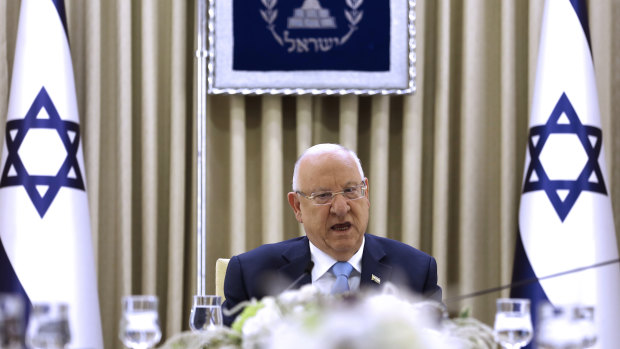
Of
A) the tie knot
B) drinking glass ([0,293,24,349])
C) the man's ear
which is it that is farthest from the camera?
the man's ear

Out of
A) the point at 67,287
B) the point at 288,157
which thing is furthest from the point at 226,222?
the point at 67,287

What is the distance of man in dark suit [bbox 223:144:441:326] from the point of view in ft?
9.27

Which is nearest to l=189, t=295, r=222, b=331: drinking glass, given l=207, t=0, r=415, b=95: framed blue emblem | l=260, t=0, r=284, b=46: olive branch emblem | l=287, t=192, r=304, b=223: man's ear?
l=287, t=192, r=304, b=223: man's ear

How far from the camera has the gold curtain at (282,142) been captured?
4.19m

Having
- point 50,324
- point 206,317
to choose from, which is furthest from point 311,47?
point 50,324

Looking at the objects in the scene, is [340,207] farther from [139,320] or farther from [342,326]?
[342,326]

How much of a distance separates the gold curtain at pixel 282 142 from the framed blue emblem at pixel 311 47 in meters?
Result: 0.13

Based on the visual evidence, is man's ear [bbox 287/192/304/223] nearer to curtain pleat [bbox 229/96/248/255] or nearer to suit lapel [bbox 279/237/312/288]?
suit lapel [bbox 279/237/312/288]

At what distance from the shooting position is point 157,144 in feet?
14.1

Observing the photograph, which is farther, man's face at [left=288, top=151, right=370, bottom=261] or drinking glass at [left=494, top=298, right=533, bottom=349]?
man's face at [left=288, top=151, right=370, bottom=261]

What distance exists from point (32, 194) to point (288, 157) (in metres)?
1.30

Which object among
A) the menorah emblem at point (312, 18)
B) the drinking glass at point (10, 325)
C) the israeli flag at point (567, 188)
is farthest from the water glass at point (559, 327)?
the menorah emblem at point (312, 18)

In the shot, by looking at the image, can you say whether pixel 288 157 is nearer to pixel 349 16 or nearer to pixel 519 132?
pixel 349 16

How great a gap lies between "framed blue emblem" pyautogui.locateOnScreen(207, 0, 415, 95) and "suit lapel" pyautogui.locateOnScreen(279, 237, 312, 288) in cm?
135
